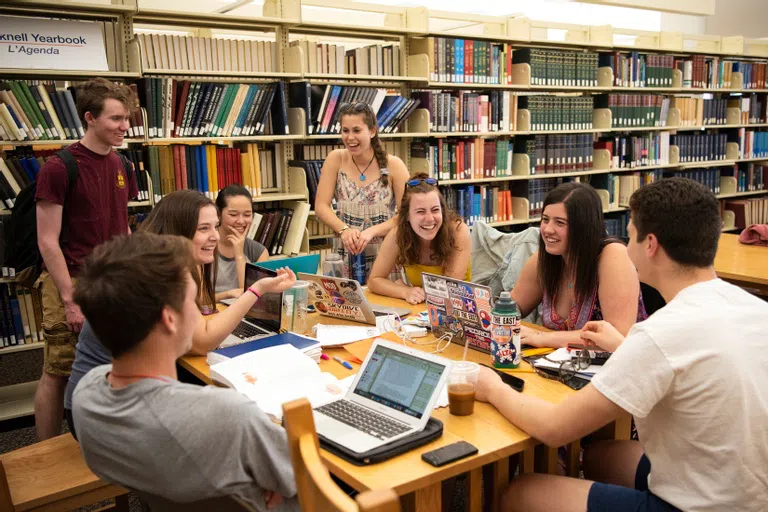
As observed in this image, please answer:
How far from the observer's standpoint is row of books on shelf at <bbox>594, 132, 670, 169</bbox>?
598cm

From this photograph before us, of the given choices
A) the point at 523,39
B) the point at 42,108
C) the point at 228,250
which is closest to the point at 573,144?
the point at 523,39

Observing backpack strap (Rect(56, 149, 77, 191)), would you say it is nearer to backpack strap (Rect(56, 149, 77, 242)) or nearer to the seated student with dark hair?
backpack strap (Rect(56, 149, 77, 242))

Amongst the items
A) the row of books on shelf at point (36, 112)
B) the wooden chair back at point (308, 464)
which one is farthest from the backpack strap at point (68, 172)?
the wooden chair back at point (308, 464)

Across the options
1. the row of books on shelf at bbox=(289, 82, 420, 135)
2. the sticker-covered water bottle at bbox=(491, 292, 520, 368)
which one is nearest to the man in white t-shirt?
the sticker-covered water bottle at bbox=(491, 292, 520, 368)

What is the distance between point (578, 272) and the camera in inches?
91.4

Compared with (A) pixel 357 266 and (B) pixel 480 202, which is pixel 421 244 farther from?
(B) pixel 480 202

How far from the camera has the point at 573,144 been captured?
18.8 ft

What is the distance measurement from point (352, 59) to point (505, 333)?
125 inches

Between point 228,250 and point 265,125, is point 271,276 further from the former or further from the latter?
point 265,125

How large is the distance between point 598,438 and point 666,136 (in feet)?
16.6

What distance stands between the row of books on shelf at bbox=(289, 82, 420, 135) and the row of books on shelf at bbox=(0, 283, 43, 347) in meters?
1.87

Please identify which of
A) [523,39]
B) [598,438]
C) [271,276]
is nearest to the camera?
[598,438]

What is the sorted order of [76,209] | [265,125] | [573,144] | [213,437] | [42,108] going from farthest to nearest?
[573,144] < [265,125] < [42,108] < [76,209] < [213,437]

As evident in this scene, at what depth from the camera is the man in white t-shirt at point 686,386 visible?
1352mm
